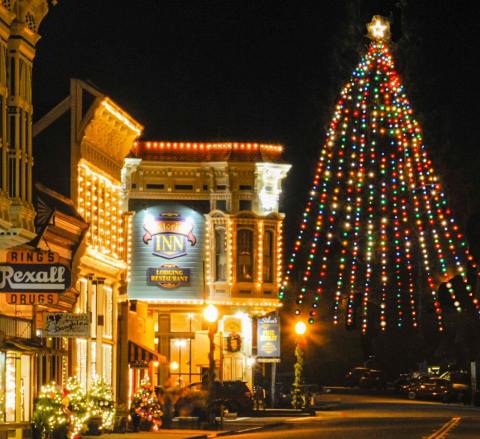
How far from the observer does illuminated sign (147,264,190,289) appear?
2132 inches

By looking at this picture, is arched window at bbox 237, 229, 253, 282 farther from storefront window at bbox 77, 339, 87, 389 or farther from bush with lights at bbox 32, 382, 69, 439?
bush with lights at bbox 32, 382, 69, 439

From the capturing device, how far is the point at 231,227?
55000 millimetres

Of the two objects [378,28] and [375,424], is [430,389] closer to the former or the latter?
[378,28]

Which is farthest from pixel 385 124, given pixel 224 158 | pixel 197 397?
pixel 197 397

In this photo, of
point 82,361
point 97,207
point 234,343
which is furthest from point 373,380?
point 82,361

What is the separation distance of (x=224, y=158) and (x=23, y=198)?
29.6 meters

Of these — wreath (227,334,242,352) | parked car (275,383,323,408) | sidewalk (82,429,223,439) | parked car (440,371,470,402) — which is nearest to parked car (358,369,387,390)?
parked car (440,371,470,402)

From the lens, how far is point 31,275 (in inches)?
1056

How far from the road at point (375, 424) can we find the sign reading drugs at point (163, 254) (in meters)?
8.00

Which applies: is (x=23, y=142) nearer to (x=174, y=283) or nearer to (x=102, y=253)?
(x=102, y=253)

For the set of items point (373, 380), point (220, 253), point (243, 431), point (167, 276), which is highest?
point (220, 253)

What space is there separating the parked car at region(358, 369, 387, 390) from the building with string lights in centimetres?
2075

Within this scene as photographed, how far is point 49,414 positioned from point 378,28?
64.5 ft

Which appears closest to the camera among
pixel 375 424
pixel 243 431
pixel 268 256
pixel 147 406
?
pixel 243 431
